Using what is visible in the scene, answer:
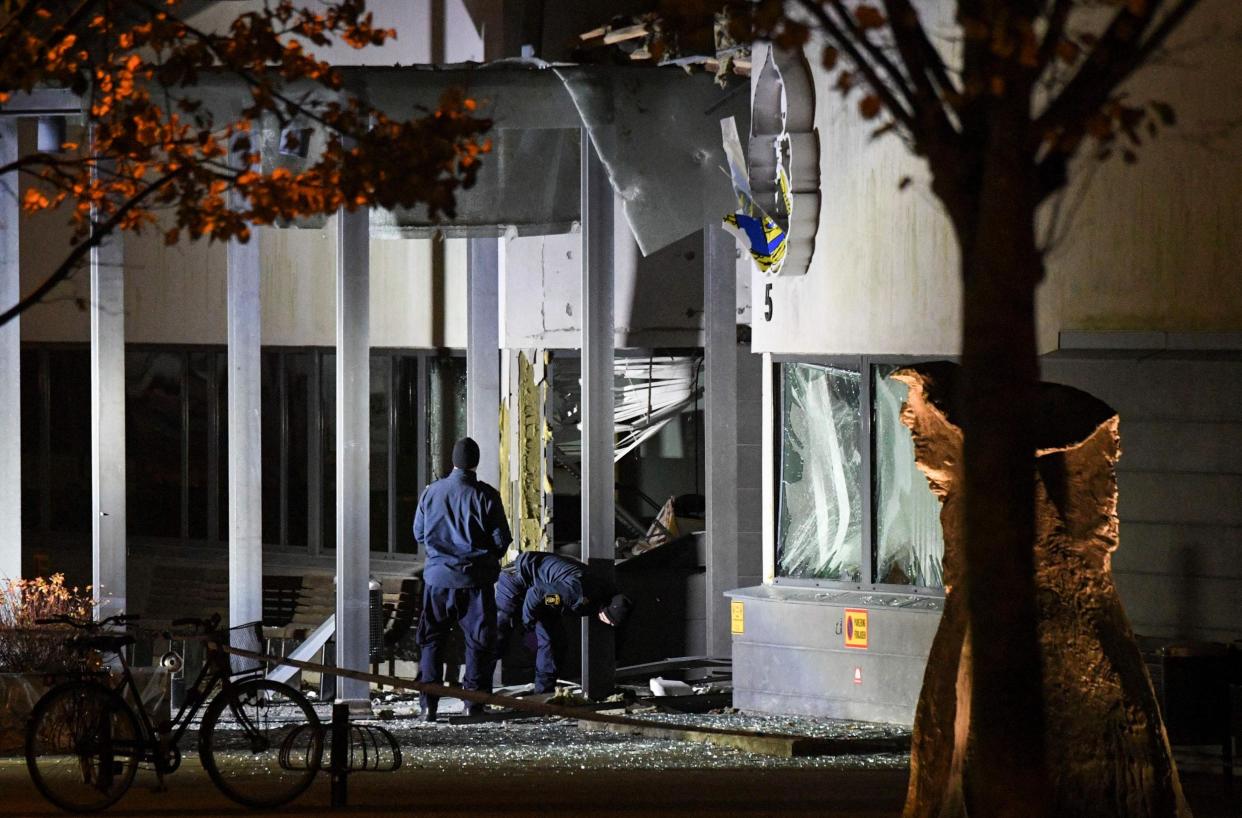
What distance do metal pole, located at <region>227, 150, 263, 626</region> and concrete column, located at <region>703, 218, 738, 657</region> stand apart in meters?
3.79

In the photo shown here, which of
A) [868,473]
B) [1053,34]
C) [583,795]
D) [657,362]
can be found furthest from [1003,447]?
[657,362]

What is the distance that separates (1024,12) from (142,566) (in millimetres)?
A: 16458

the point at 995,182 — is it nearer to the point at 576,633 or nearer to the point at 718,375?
the point at 718,375

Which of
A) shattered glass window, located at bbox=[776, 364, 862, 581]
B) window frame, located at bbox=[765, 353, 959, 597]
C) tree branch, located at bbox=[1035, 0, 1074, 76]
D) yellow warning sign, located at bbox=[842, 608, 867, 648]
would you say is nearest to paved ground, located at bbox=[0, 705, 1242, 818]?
yellow warning sign, located at bbox=[842, 608, 867, 648]

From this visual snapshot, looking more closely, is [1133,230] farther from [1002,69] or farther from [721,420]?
[721,420]

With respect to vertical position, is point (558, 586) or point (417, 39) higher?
point (417, 39)

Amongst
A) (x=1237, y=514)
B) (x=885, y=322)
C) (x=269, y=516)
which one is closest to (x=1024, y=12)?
(x=1237, y=514)

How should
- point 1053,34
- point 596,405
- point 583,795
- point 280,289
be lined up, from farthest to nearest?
→ point 280,289, point 596,405, point 583,795, point 1053,34

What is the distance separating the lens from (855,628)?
13297mm

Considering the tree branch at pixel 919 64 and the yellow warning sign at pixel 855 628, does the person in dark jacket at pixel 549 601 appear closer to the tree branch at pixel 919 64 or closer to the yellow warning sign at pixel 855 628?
the yellow warning sign at pixel 855 628

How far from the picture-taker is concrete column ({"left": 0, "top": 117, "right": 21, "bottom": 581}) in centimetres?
1521

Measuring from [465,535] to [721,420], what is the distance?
339cm

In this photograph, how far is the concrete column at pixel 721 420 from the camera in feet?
54.4

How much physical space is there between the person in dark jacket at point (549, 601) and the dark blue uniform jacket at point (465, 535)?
19.3 inches
